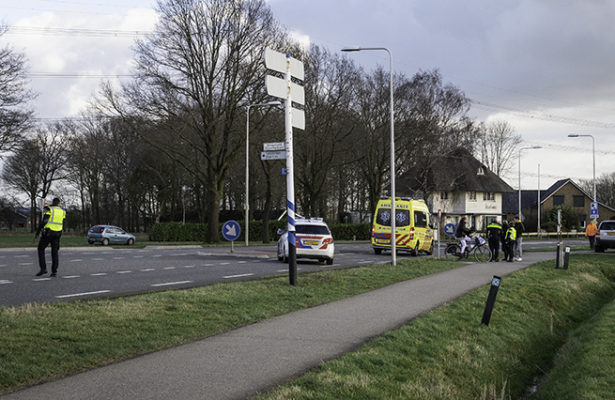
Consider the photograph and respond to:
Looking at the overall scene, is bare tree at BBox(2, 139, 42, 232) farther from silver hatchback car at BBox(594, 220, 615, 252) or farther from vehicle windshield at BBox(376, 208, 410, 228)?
silver hatchback car at BBox(594, 220, 615, 252)

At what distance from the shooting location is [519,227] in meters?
27.5

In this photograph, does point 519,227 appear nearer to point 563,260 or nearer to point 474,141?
point 563,260

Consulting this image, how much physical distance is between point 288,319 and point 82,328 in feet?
10.2

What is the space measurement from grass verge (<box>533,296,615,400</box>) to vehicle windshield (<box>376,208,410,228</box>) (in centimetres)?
1921

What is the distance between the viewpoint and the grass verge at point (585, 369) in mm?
7996

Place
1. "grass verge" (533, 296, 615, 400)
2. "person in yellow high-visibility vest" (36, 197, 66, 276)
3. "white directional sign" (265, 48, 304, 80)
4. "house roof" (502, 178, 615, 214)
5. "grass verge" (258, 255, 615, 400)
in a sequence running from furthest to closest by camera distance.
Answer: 1. "house roof" (502, 178, 615, 214)
2. "person in yellow high-visibility vest" (36, 197, 66, 276)
3. "white directional sign" (265, 48, 304, 80)
4. "grass verge" (533, 296, 615, 400)
5. "grass verge" (258, 255, 615, 400)

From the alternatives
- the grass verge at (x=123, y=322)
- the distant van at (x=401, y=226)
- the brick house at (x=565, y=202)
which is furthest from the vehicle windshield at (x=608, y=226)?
the brick house at (x=565, y=202)

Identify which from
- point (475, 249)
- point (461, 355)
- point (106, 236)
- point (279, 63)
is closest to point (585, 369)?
point (461, 355)

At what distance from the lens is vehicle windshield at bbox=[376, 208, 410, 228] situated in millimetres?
32344

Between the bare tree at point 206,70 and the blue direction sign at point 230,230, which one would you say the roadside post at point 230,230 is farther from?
the bare tree at point 206,70

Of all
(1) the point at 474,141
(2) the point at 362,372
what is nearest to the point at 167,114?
(1) the point at 474,141

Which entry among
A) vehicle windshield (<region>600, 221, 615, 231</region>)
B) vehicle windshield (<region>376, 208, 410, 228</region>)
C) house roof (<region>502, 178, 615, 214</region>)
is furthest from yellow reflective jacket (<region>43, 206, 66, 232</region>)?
house roof (<region>502, 178, 615, 214</region>)

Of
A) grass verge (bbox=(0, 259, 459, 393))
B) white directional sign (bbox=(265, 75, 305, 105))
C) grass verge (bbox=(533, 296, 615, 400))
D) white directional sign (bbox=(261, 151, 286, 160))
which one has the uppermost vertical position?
white directional sign (bbox=(265, 75, 305, 105))

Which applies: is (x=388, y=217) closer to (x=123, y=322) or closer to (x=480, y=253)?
(x=480, y=253)
